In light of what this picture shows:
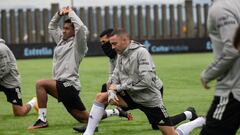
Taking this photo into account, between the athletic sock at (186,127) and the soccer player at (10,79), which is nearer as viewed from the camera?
the athletic sock at (186,127)

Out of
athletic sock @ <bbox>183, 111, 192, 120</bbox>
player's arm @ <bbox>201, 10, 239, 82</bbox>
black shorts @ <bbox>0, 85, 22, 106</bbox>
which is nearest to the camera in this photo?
player's arm @ <bbox>201, 10, 239, 82</bbox>

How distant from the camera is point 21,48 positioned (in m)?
34.4

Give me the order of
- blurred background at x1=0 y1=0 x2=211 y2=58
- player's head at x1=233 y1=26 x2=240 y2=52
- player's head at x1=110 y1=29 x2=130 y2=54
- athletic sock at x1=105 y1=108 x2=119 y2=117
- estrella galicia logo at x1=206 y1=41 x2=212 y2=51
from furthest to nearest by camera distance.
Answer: blurred background at x1=0 y1=0 x2=211 y2=58 < estrella galicia logo at x1=206 y1=41 x2=212 y2=51 < athletic sock at x1=105 y1=108 x2=119 y2=117 < player's head at x1=110 y1=29 x2=130 y2=54 < player's head at x1=233 y1=26 x2=240 y2=52

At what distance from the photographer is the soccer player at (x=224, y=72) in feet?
19.6

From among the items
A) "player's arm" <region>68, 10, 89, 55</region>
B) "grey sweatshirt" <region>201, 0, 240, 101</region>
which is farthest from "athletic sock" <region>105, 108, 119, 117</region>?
"grey sweatshirt" <region>201, 0, 240, 101</region>

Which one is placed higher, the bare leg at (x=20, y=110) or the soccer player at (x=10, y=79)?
the soccer player at (x=10, y=79)

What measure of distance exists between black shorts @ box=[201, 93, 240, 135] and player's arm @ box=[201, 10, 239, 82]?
250 millimetres

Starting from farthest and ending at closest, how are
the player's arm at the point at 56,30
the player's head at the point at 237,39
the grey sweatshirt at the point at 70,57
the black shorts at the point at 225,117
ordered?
the player's arm at the point at 56,30 < the grey sweatshirt at the point at 70,57 < the black shorts at the point at 225,117 < the player's head at the point at 237,39

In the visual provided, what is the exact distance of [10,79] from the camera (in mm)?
12203

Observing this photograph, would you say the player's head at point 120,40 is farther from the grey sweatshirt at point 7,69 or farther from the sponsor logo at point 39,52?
the sponsor logo at point 39,52

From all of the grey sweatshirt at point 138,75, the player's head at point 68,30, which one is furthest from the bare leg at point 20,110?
the grey sweatshirt at point 138,75

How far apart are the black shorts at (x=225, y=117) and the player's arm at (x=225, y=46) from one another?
0.25 meters

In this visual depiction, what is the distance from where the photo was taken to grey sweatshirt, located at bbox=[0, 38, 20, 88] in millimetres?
11867

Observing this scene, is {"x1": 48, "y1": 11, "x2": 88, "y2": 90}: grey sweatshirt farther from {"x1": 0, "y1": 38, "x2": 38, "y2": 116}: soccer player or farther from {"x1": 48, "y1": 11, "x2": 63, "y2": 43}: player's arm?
{"x1": 0, "y1": 38, "x2": 38, "y2": 116}: soccer player
